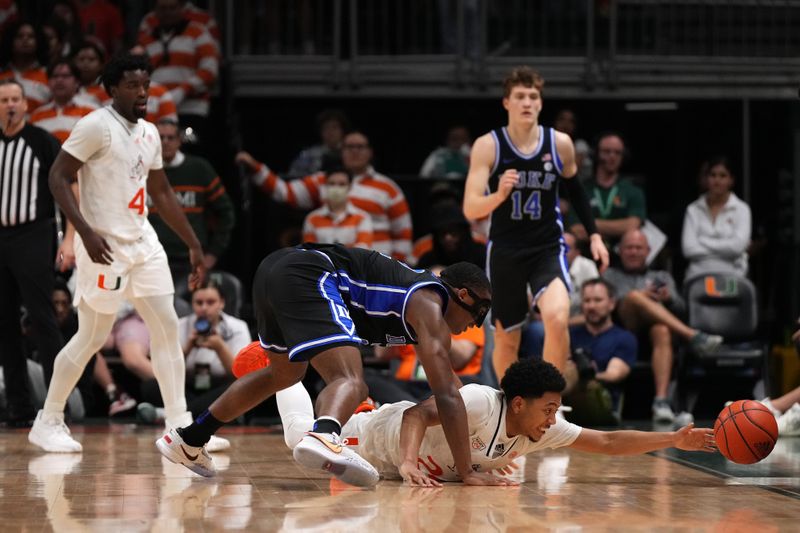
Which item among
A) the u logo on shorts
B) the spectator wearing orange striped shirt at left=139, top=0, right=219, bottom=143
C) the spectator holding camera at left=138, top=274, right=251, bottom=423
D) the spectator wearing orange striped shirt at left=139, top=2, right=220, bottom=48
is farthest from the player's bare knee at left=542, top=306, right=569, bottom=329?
the spectator wearing orange striped shirt at left=139, top=2, right=220, bottom=48

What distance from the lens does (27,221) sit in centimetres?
858

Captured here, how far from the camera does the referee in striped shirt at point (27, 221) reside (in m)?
8.53

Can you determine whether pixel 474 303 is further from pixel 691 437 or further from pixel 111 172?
pixel 111 172

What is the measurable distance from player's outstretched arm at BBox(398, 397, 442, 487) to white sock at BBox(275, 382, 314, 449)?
72 centimetres

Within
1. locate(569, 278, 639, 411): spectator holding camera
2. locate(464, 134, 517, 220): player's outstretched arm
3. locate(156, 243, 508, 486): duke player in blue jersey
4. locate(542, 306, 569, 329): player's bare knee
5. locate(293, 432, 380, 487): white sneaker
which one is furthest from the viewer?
locate(569, 278, 639, 411): spectator holding camera

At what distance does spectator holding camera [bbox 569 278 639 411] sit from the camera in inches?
379

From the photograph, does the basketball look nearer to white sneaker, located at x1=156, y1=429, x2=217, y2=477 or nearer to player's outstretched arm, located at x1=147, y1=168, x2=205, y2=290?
white sneaker, located at x1=156, y1=429, x2=217, y2=477

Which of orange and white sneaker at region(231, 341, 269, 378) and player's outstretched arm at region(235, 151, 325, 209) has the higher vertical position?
player's outstretched arm at region(235, 151, 325, 209)

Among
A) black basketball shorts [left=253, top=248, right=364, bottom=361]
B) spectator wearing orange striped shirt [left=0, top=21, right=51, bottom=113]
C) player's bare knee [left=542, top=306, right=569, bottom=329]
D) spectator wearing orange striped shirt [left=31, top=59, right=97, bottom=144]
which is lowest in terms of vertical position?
player's bare knee [left=542, top=306, right=569, bottom=329]

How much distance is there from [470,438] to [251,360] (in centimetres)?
136

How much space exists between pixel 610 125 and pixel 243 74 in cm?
365

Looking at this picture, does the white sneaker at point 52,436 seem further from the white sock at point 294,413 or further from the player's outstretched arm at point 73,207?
the white sock at point 294,413

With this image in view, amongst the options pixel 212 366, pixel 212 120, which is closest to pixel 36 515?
pixel 212 366

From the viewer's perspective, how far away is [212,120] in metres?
12.3
